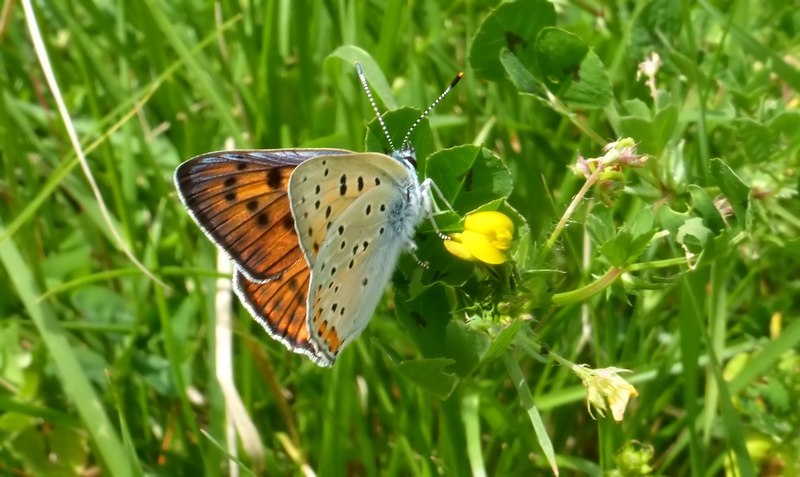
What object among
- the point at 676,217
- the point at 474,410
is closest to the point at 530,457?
the point at 474,410

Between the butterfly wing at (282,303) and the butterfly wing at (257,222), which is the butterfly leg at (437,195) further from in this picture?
the butterfly wing at (282,303)

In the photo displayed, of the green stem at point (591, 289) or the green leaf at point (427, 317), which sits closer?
the green stem at point (591, 289)

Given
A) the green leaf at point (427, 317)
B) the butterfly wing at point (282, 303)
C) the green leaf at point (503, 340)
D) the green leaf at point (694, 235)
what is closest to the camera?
the green leaf at point (503, 340)

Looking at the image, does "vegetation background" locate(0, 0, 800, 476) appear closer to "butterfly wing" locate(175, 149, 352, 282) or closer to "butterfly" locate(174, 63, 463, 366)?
"butterfly" locate(174, 63, 463, 366)

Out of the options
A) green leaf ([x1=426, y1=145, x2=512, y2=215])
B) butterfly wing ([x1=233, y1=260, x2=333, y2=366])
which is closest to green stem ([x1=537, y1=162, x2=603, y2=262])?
green leaf ([x1=426, y1=145, x2=512, y2=215])

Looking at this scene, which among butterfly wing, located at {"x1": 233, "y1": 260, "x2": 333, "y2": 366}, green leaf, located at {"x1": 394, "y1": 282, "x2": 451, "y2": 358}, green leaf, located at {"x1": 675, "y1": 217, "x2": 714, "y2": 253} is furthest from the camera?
butterfly wing, located at {"x1": 233, "y1": 260, "x2": 333, "y2": 366}

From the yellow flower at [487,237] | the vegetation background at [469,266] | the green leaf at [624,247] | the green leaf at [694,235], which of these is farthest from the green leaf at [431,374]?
the green leaf at [694,235]

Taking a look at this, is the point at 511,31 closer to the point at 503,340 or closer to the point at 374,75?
the point at 374,75

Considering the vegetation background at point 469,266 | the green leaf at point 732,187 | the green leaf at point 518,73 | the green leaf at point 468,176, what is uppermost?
the green leaf at point 518,73
